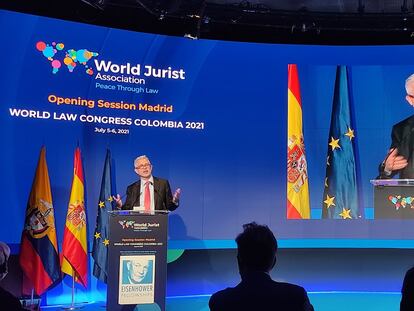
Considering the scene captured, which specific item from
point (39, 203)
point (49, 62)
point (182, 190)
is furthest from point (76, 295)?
point (49, 62)

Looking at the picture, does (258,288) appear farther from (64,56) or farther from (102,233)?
(64,56)

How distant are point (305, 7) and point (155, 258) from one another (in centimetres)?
400

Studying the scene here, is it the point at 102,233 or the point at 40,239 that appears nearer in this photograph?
the point at 40,239

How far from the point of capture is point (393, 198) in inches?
260

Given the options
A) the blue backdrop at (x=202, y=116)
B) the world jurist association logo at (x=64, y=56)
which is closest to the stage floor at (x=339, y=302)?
the blue backdrop at (x=202, y=116)

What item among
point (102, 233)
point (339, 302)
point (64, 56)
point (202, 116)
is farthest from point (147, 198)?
point (339, 302)

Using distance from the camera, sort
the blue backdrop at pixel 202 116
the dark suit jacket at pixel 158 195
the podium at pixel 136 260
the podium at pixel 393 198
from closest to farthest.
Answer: the podium at pixel 136 260 < the blue backdrop at pixel 202 116 < the dark suit jacket at pixel 158 195 < the podium at pixel 393 198

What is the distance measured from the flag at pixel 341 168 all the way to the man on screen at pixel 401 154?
0.42m

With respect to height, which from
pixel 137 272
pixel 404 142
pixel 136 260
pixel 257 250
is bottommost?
pixel 137 272

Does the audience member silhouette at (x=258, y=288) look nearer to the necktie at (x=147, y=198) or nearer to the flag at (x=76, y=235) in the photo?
the flag at (x=76, y=235)

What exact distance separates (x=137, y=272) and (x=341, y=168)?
3211 millimetres

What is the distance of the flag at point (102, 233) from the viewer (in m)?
5.73

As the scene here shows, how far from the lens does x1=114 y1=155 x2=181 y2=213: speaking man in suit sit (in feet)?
20.1

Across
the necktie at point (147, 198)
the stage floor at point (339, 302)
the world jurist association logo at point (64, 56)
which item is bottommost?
the stage floor at point (339, 302)
